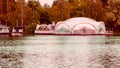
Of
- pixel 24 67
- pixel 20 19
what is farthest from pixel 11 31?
pixel 24 67

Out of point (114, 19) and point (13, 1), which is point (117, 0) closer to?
point (114, 19)

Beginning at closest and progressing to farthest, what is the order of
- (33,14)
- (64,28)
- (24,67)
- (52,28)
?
(24,67) < (64,28) < (52,28) < (33,14)

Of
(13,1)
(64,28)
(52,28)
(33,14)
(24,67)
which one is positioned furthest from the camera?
(13,1)

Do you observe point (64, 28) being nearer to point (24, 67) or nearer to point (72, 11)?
point (72, 11)

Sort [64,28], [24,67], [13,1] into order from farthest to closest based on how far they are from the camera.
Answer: [13,1], [64,28], [24,67]

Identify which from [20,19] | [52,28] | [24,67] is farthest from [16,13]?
[24,67]

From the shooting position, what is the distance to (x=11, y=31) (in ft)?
423

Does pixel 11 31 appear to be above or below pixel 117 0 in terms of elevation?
below

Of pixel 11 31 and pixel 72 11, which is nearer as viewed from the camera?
pixel 11 31

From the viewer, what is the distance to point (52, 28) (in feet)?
436

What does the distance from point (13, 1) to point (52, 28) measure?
85.0ft

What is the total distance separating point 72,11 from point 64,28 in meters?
32.3

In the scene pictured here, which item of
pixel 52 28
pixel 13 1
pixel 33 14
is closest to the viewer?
pixel 52 28

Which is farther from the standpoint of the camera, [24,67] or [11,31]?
[11,31]
